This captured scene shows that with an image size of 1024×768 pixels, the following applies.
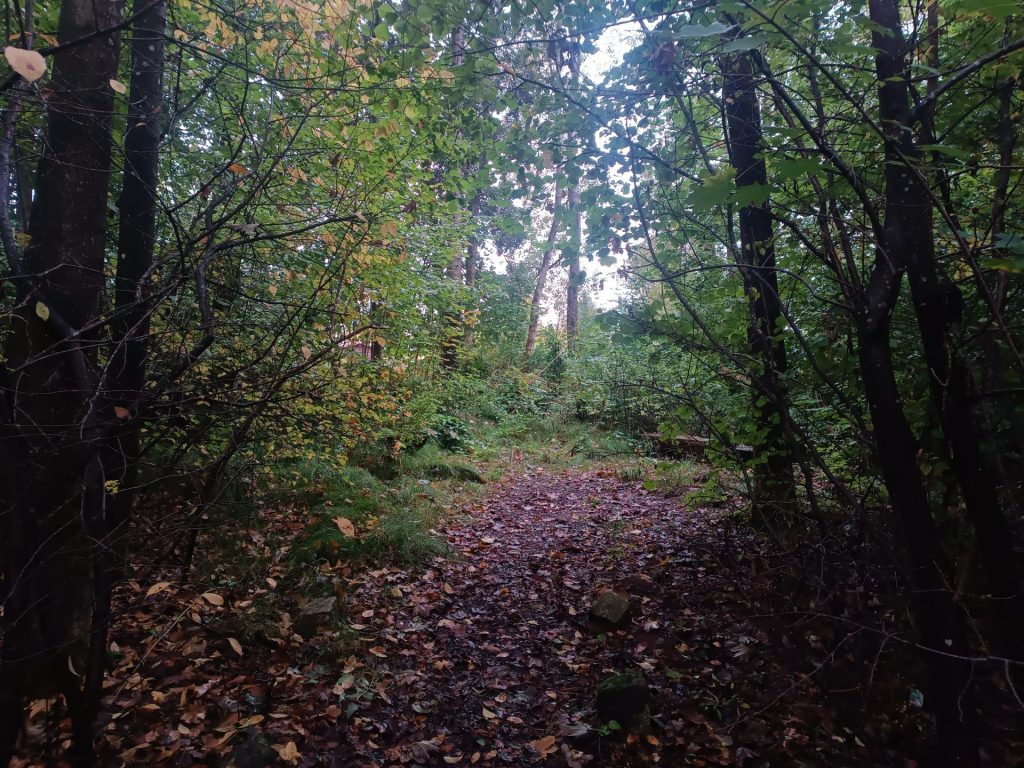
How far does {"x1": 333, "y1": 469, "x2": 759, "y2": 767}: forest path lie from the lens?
3.07 meters

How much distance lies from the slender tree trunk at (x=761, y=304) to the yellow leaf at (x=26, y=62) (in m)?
2.95

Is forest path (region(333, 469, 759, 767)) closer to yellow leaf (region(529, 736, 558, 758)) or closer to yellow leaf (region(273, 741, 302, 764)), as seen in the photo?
yellow leaf (region(529, 736, 558, 758))

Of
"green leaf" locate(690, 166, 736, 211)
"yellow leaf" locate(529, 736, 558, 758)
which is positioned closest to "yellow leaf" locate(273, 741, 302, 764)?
"yellow leaf" locate(529, 736, 558, 758)

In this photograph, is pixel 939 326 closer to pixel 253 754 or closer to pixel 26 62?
pixel 26 62

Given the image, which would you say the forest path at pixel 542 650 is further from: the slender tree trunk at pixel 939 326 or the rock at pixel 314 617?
the slender tree trunk at pixel 939 326

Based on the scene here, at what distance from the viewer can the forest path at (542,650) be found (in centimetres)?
307

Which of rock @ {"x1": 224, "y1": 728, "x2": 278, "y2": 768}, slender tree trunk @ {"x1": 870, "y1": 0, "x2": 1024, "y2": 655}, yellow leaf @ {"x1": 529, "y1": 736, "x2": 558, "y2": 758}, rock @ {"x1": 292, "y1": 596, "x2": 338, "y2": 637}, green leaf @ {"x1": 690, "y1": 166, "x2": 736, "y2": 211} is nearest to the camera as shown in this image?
green leaf @ {"x1": 690, "y1": 166, "x2": 736, "y2": 211}

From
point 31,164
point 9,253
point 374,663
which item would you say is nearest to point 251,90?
point 31,164

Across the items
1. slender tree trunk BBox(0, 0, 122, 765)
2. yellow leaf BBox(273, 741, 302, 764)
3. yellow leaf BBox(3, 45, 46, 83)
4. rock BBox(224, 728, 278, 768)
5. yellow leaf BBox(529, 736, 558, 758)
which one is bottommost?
yellow leaf BBox(529, 736, 558, 758)

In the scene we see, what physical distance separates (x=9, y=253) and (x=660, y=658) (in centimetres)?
446

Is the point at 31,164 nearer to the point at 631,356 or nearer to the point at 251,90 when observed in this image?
the point at 251,90

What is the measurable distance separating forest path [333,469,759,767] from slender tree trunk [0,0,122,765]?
159cm

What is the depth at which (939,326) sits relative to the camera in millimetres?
2139

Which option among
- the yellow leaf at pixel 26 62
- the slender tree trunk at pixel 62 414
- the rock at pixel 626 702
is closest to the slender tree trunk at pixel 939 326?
the rock at pixel 626 702
